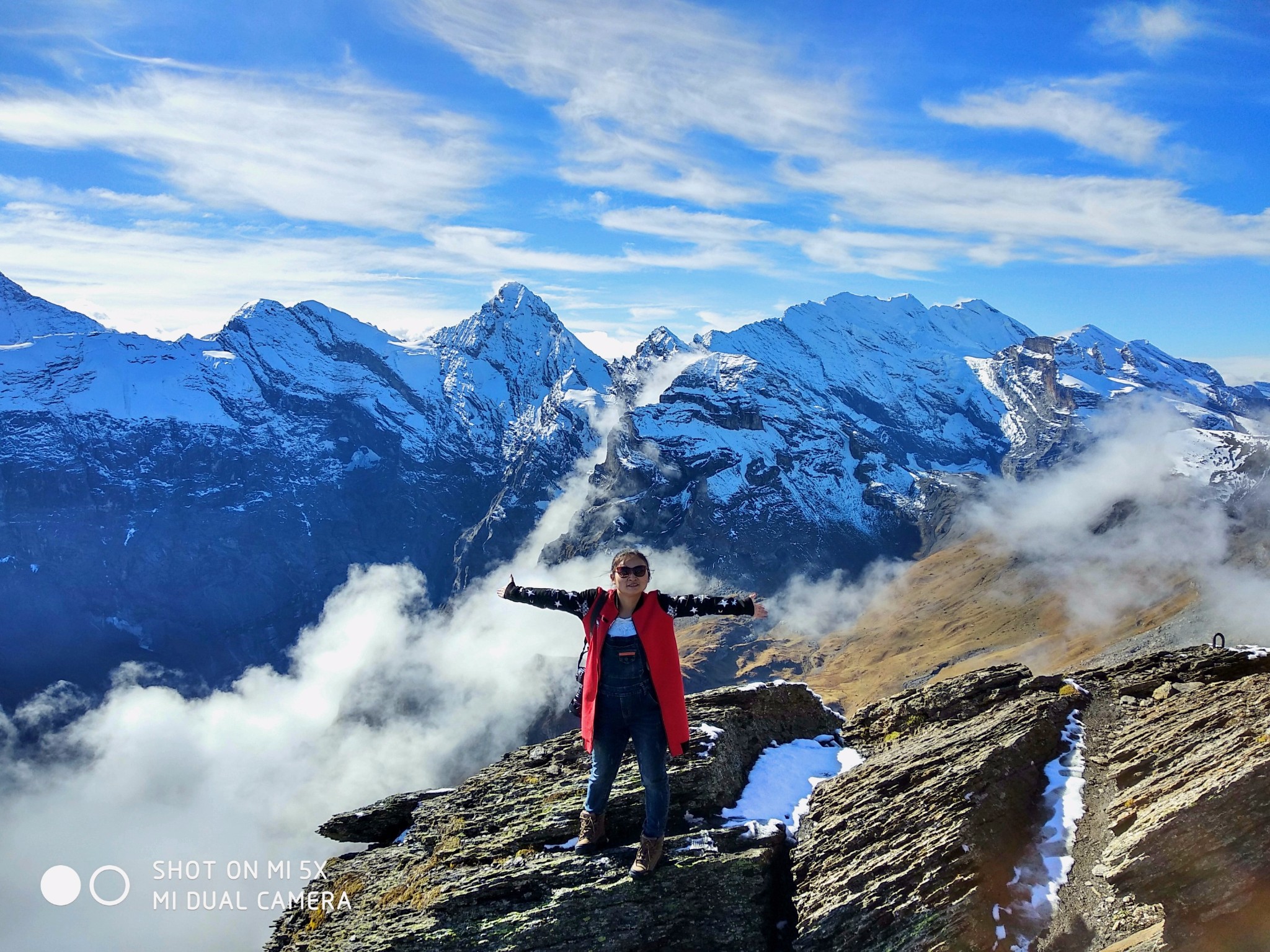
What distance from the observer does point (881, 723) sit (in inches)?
890

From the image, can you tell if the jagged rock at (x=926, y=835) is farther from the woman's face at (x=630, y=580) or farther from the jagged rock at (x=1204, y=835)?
the woman's face at (x=630, y=580)

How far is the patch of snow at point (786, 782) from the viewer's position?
16.8 metres

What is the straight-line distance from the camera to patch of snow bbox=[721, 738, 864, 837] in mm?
16766

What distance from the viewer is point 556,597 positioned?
14625 mm

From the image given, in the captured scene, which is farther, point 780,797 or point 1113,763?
point 780,797

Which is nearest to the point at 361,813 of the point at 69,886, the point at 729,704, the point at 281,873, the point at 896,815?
the point at 281,873

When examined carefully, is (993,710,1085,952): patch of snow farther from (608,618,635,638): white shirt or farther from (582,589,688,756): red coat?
(608,618,635,638): white shirt

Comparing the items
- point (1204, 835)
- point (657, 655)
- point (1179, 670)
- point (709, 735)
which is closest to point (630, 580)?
point (657, 655)

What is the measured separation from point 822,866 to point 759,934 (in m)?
1.91

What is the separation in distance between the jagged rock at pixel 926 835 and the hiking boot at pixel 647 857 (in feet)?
9.59

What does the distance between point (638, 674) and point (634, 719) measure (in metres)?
0.91

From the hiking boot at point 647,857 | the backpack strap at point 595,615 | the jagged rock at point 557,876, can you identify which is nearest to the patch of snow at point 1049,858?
the jagged rock at point 557,876

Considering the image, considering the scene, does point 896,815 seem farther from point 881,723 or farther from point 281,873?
point 281,873

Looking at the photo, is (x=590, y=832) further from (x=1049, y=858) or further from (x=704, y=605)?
(x=1049, y=858)
